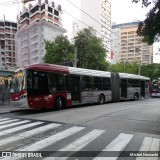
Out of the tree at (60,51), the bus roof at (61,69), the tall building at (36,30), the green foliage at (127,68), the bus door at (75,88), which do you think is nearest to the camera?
the bus roof at (61,69)

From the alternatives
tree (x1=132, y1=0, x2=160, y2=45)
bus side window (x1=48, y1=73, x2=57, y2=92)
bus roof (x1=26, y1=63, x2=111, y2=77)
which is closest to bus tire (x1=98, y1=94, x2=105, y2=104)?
bus roof (x1=26, y1=63, x2=111, y2=77)

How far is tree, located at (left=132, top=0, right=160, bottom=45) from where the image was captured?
7.93 meters

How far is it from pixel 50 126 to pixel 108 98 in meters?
14.0

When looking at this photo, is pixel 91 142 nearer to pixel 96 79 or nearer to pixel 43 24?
pixel 96 79

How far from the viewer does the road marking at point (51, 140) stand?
6906mm

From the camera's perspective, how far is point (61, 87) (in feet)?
58.1

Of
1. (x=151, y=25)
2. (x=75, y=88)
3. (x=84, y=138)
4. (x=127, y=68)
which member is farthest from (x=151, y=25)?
(x=127, y=68)

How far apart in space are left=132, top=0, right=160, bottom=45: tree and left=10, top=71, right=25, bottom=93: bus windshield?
355 inches

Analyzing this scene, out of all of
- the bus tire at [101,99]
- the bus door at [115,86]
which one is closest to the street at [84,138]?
the bus tire at [101,99]

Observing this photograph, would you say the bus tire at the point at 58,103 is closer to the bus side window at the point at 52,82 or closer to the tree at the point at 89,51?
the bus side window at the point at 52,82

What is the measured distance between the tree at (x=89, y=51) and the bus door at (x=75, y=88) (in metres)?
16.0

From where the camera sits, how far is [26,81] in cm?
1535

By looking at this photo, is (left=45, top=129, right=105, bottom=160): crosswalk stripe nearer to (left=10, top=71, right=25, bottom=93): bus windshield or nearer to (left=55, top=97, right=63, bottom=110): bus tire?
(left=10, top=71, right=25, bottom=93): bus windshield

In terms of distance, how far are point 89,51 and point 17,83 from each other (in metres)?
20.2
